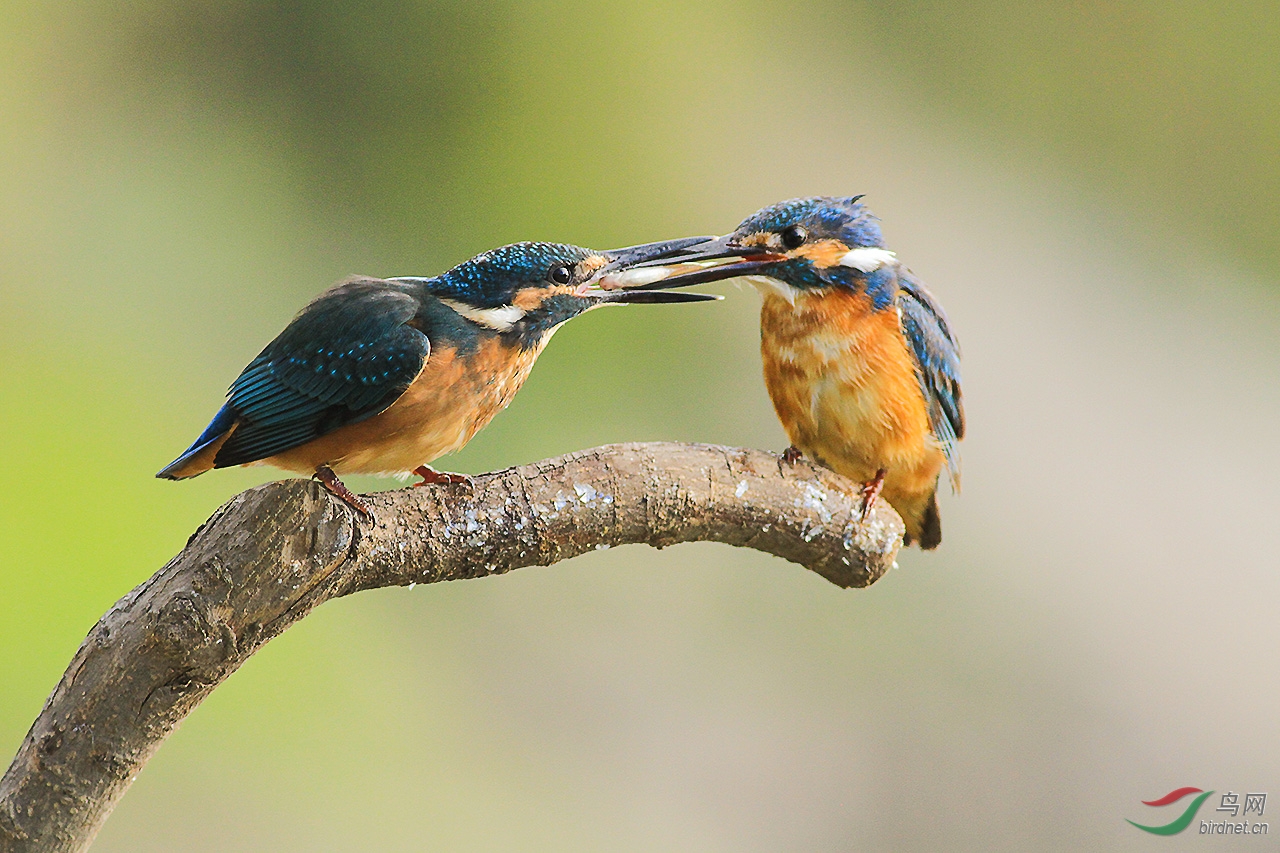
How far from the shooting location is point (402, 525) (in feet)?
4.60

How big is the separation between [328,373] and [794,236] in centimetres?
66

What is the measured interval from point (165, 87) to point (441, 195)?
Result: 36.3 inches

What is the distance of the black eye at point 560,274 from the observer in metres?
1.46

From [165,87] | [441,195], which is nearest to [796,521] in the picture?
[441,195]

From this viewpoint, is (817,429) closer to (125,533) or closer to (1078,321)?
(125,533)

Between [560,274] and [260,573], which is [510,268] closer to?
[560,274]

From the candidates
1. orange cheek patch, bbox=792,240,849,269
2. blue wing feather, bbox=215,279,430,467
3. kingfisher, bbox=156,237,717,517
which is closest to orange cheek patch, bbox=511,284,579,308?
kingfisher, bbox=156,237,717,517

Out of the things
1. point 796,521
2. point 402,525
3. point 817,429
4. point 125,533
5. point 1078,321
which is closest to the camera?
point 402,525

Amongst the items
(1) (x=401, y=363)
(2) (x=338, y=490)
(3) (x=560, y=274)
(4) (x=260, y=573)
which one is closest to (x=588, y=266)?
(3) (x=560, y=274)

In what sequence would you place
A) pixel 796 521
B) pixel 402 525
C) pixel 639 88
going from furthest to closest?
pixel 639 88 < pixel 796 521 < pixel 402 525

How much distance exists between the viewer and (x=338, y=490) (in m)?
1.43

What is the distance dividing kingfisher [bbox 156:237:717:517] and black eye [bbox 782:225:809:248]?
0.16 m

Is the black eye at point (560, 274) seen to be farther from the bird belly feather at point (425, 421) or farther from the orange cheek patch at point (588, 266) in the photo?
the bird belly feather at point (425, 421)

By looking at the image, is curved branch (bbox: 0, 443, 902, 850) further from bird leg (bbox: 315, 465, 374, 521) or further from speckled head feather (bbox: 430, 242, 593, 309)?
speckled head feather (bbox: 430, 242, 593, 309)
